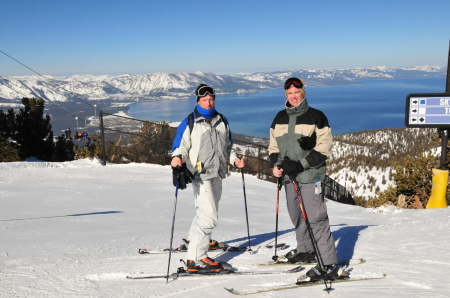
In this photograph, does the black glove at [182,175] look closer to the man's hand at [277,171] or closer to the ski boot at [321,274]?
the man's hand at [277,171]

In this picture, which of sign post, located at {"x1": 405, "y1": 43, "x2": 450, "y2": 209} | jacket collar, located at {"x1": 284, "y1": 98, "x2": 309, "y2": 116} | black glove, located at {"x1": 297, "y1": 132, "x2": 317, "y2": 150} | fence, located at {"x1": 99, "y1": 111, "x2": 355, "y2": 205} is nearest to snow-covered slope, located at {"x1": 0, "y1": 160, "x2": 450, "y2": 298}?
black glove, located at {"x1": 297, "y1": 132, "x2": 317, "y2": 150}

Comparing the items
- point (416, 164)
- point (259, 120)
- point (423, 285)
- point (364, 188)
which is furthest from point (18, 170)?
point (259, 120)

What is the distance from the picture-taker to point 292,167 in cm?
283

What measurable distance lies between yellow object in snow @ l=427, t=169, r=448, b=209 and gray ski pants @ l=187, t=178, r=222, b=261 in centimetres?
618

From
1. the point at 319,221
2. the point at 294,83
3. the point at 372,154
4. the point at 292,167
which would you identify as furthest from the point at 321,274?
the point at 372,154

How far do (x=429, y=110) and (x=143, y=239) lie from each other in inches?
229

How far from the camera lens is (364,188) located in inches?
2244

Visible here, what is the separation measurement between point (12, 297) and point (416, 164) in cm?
1237

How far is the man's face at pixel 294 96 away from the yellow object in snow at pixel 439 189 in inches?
234

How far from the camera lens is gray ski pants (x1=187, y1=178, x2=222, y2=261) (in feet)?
9.82

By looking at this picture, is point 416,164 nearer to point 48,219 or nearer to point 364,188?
point 48,219

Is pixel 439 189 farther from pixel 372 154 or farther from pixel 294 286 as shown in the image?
pixel 372 154

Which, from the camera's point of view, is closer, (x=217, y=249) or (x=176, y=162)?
(x=176, y=162)

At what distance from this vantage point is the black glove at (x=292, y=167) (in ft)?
9.27
